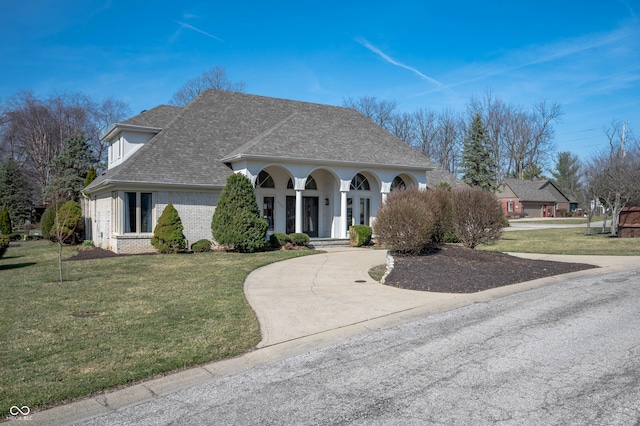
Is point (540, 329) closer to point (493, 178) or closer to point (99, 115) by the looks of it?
point (493, 178)

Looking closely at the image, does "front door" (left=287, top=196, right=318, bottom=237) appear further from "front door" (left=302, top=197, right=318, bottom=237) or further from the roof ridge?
the roof ridge

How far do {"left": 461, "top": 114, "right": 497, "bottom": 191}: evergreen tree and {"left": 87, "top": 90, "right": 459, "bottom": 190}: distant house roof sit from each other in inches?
696

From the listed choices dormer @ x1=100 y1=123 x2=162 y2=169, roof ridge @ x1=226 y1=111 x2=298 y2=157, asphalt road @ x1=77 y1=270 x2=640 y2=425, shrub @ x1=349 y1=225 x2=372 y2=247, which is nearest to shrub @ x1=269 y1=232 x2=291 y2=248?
shrub @ x1=349 y1=225 x2=372 y2=247

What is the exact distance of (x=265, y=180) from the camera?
906 inches

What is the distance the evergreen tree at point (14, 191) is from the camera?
1598 inches

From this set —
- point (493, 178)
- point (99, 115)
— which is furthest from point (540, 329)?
point (99, 115)

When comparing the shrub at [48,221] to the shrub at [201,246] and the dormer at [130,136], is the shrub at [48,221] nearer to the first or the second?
the dormer at [130,136]

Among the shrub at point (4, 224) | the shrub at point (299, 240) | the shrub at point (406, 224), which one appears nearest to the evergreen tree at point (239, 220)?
the shrub at point (299, 240)

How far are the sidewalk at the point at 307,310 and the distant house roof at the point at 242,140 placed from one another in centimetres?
799

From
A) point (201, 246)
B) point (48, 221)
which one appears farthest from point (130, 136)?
point (48, 221)

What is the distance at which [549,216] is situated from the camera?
65.8m

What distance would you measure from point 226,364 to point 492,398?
308 centimetres

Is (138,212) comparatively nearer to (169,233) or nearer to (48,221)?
(169,233)

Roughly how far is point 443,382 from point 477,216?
10.6 m
